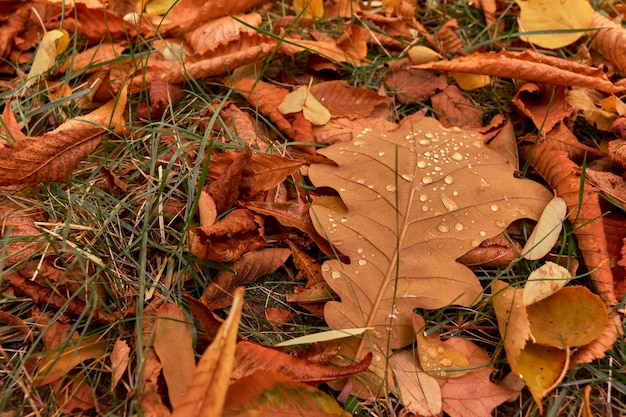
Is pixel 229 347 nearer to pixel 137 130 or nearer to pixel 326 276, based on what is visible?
pixel 326 276

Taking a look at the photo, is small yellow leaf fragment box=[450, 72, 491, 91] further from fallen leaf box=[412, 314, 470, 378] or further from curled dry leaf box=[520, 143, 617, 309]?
fallen leaf box=[412, 314, 470, 378]

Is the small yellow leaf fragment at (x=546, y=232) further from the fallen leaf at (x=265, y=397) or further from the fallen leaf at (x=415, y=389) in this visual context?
the fallen leaf at (x=265, y=397)

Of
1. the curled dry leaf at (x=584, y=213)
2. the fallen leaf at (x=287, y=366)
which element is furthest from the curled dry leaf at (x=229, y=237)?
the curled dry leaf at (x=584, y=213)

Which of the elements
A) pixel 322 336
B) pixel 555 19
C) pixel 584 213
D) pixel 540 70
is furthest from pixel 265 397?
pixel 555 19

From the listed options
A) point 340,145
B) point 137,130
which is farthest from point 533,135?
point 137,130

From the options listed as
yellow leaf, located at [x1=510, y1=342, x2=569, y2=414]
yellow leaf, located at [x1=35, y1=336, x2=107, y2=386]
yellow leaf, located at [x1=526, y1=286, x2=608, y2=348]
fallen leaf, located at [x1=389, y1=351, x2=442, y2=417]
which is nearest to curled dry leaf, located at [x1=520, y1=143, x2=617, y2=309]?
yellow leaf, located at [x1=526, y1=286, x2=608, y2=348]
